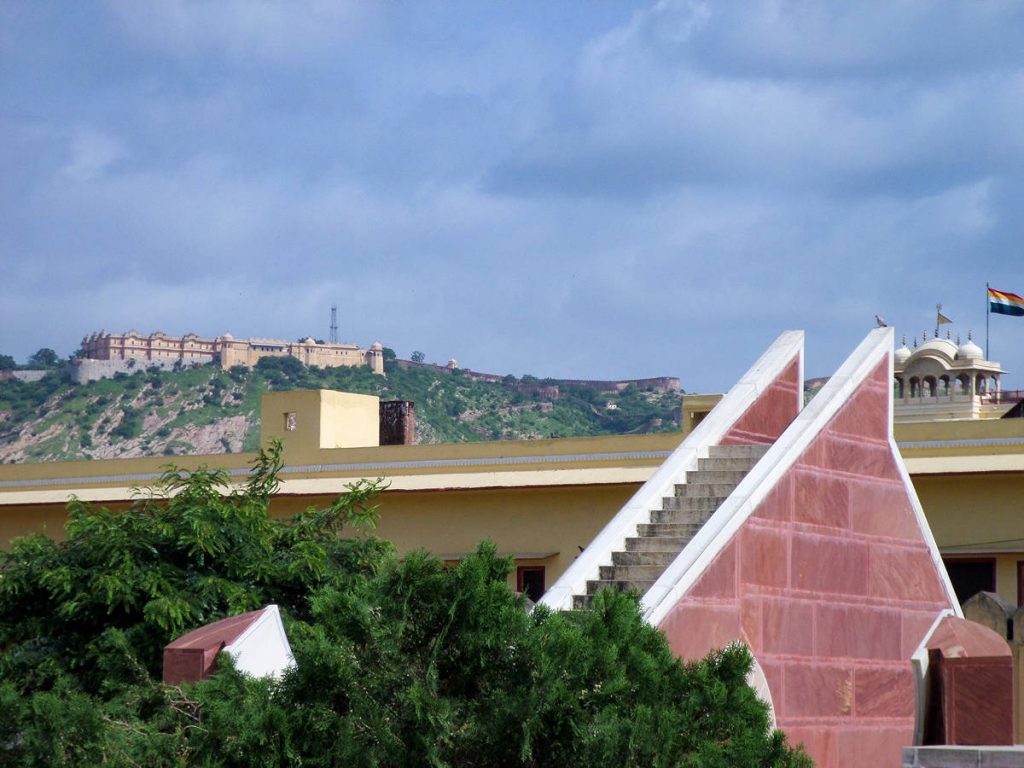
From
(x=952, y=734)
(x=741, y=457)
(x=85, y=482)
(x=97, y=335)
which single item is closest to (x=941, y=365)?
Result: (x=85, y=482)

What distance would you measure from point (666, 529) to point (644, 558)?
474 mm

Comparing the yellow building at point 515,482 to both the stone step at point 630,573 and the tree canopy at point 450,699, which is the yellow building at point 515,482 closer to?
the stone step at point 630,573

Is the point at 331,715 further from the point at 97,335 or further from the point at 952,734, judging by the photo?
the point at 97,335

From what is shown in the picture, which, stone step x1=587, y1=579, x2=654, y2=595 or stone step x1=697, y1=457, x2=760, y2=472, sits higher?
stone step x1=697, y1=457, x2=760, y2=472

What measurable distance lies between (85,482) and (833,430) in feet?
50.5

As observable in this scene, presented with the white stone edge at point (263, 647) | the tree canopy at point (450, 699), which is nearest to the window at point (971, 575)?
the white stone edge at point (263, 647)

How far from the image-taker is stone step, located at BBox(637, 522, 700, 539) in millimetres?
12016

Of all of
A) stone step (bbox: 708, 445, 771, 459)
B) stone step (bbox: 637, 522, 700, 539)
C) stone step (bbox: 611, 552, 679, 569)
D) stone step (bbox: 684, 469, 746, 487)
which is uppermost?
stone step (bbox: 708, 445, 771, 459)

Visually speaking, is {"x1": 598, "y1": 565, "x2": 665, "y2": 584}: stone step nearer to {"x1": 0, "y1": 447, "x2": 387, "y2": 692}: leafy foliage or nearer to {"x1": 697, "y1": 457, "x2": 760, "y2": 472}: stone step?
{"x1": 697, "y1": 457, "x2": 760, "y2": 472}: stone step

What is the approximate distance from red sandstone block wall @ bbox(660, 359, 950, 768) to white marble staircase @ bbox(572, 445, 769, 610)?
0.63m

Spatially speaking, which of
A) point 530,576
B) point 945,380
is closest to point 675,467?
point 530,576

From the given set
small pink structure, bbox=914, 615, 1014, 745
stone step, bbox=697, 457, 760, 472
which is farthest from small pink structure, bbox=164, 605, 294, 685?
stone step, bbox=697, 457, 760, 472

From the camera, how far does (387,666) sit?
7.42 metres

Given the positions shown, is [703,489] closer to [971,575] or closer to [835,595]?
[835,595]
